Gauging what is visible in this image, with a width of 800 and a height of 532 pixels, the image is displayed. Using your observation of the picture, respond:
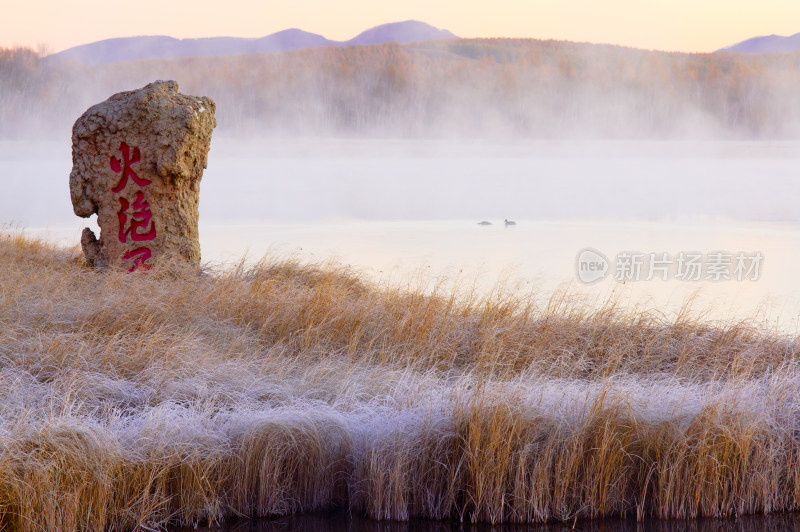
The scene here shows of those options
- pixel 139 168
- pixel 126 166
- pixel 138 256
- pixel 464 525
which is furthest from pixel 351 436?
pixel 126 166

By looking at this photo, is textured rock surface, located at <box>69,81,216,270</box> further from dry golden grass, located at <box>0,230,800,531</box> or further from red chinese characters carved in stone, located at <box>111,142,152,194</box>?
dry golden grass, located at <box>0,230,800,531</box>

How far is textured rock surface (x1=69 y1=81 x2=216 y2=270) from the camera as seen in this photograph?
20.7 feet

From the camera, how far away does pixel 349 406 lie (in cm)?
392

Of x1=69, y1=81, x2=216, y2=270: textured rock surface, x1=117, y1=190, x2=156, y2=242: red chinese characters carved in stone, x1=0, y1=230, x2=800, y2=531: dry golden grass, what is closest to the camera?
x1=0, y1=230, x2=800, y2=531: dry golden grass

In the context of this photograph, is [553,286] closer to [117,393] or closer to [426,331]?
[426,331]

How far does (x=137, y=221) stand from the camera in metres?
6.47

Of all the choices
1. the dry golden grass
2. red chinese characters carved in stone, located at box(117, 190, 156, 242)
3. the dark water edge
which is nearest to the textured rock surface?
red chinese characters carved in stone, located at box(117, 190, 156, 242)

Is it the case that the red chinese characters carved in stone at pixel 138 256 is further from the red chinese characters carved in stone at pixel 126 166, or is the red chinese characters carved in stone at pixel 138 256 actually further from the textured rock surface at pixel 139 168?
the red chinese characters carved in stone at pixel 126 166

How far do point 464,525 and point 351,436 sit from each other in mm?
618

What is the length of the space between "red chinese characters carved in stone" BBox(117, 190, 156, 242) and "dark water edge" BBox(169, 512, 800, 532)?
3524 millimetres

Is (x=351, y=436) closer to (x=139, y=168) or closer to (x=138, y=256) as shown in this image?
(x=138, y=256)

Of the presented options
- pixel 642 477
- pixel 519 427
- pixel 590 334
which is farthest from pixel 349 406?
pixel 590 334

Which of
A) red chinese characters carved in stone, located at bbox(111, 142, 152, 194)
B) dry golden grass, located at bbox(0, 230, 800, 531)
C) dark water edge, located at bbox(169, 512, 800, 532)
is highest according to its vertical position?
red chinese characters carved in stone, located at bbox(111, 142, 152, 194)

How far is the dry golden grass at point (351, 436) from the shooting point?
10.9ft
